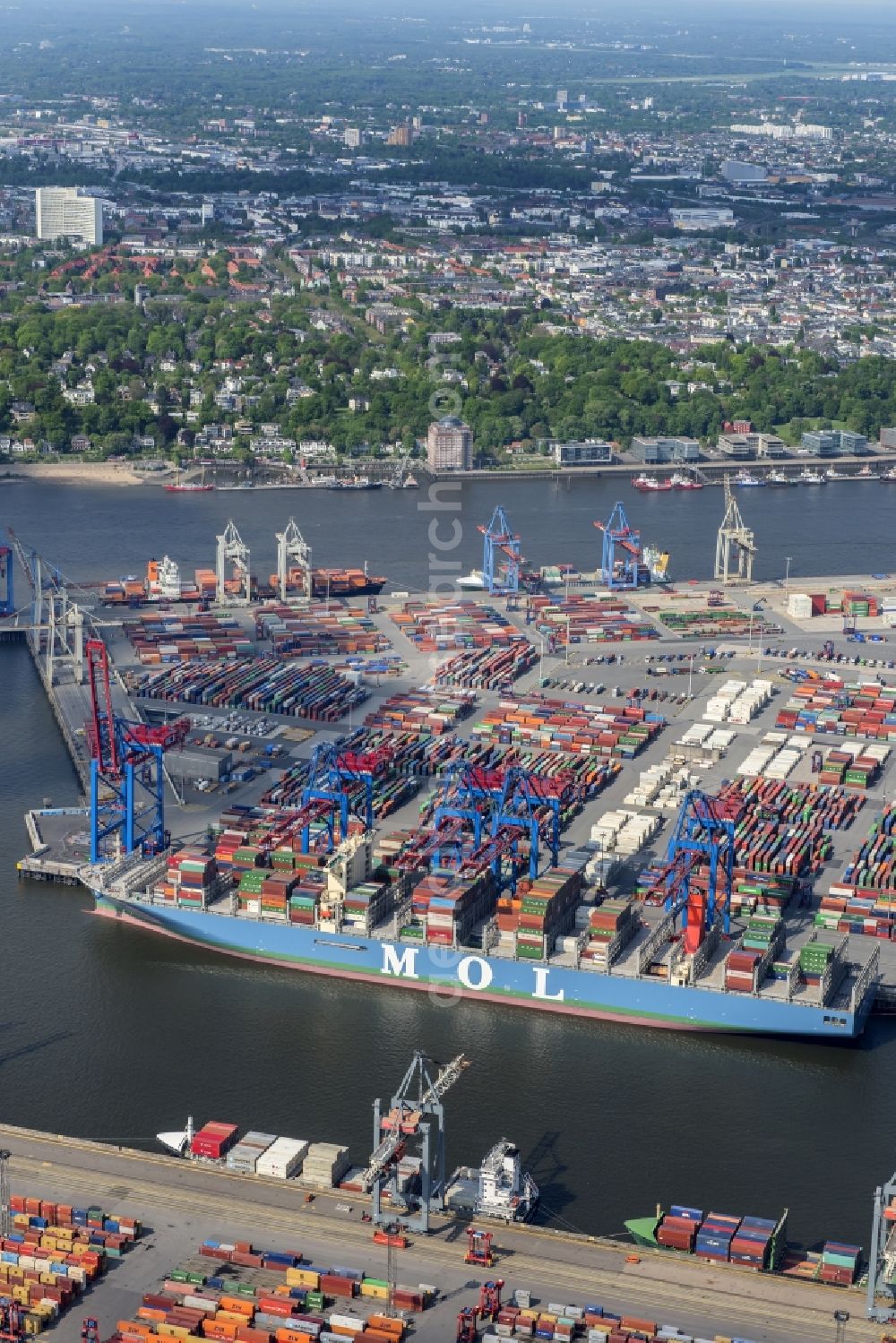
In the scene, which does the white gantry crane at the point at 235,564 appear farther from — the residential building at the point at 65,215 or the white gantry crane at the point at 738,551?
the residential building at the point at 65,215

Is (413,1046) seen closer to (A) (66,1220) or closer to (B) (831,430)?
(A) (66,1220)

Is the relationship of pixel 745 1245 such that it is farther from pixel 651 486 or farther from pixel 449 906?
pixel 651 486

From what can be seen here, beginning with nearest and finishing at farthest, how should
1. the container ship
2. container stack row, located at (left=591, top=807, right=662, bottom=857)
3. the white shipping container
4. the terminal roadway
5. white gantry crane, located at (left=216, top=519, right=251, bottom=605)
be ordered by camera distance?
the terminal roadway, the white shipping container, the container ship, container stack row, located at (left=591, top=807, right=662, bottom=857), white gantry crane, located at (left=216, top=519, right=251, bottom=605)

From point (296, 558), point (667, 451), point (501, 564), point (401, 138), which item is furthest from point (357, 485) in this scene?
Answer: point (401, 138)

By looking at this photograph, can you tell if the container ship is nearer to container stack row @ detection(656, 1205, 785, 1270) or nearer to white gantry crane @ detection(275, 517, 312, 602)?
container stack row @ detection(656, 1205, 785, 1270)

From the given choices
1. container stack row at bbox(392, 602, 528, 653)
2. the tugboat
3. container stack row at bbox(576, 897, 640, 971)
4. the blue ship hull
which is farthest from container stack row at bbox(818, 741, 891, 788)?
the tugboat

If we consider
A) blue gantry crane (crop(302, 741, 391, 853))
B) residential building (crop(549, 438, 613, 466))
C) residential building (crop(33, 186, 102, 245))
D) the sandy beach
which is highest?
residential building (crop(33, 186, 102, 245))

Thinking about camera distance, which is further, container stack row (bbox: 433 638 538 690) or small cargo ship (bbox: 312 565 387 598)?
small cargo ship (bbox: 312 565 387 598)

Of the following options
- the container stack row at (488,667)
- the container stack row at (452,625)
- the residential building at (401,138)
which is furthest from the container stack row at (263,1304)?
the residential building at (401,138)
